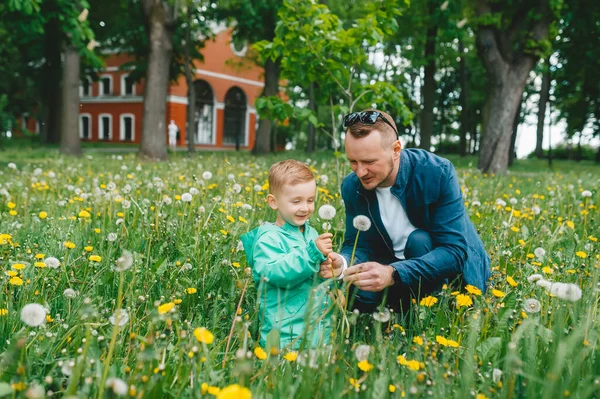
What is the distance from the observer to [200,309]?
103 inches

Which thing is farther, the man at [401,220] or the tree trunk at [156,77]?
the tree trunk at [156,77]

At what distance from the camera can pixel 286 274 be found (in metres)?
2.27

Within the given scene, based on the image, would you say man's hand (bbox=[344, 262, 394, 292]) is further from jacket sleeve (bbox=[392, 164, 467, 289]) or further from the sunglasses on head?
the sunglasses on head

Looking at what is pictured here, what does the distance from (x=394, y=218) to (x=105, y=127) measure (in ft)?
142

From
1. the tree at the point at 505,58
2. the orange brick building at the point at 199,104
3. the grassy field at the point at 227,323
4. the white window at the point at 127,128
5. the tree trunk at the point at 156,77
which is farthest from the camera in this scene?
the white window at the point at 127,128

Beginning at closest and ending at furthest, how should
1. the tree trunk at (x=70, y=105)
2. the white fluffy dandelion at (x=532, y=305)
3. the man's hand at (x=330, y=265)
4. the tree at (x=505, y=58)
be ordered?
the white fluffy dandelion at (x=532, y=305) < the man's hand at (x=330, y=265) < the tree at (x=505, y=58) < the tree trunk at (x=70, y=105)

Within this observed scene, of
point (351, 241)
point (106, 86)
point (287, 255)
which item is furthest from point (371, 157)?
point (106, 86)

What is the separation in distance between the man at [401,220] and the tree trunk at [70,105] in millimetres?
12926

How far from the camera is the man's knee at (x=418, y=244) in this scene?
2.73 m

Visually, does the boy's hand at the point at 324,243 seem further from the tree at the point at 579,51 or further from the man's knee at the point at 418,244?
the tree at the point at 579,51

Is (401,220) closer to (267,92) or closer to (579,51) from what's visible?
(579,51)

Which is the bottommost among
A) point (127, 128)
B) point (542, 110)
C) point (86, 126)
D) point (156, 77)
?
point (127, 128)

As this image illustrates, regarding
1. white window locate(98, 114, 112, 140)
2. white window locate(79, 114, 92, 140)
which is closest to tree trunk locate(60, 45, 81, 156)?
white window locate(98, 114, 112, 140)

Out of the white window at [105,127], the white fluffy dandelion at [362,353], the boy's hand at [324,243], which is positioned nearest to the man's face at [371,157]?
the boy's hand at [324,243]
